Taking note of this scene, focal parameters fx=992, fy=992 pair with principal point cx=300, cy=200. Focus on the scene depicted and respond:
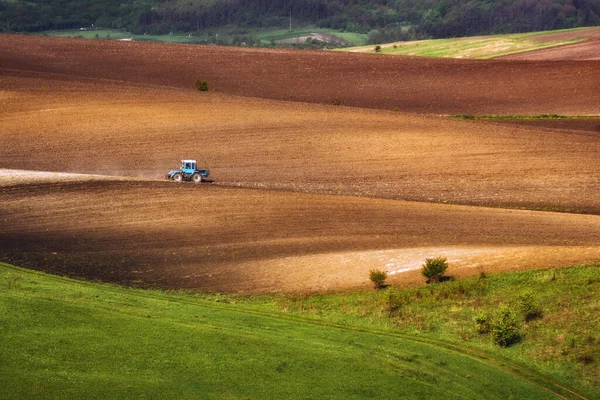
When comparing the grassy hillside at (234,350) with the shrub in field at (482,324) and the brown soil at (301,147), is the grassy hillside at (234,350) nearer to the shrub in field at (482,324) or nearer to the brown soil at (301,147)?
the shrub in field at (482,324)

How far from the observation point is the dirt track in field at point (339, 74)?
242 ft

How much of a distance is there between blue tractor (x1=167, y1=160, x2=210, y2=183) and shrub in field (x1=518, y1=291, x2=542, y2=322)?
21.2 meters

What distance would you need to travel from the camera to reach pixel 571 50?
116 meters

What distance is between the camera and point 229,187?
42219 millimetres

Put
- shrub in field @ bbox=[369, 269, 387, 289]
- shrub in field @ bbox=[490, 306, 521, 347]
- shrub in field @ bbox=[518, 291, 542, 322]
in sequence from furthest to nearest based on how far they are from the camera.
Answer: shrub in field @ bbox=[369, 269, 387, 289] < shrub in field @ bbox=[518, 291, 542, 322] < shrub in field @ bbox=[490, 306, 521, 347]

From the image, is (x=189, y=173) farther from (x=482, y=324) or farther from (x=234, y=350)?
(x=234, y=350)

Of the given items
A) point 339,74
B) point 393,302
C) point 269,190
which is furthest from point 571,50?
point 393,302

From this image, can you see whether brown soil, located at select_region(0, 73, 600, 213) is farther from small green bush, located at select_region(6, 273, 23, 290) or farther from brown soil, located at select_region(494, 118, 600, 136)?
small green bush, located at select_region(6, 273, 23, 290)

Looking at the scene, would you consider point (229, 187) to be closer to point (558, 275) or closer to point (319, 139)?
point (319, 139)

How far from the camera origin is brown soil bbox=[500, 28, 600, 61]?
362ft

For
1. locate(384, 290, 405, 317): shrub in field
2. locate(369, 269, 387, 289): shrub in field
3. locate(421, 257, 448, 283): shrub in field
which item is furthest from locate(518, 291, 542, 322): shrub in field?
locate(369, 269, 387, 289): shrub in field

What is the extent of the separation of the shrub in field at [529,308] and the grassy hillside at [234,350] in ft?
1.08

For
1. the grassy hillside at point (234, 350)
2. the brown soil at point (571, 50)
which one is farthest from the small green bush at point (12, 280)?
the brown soil at point (571, 50)

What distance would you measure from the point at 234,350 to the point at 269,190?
67.6 feet
